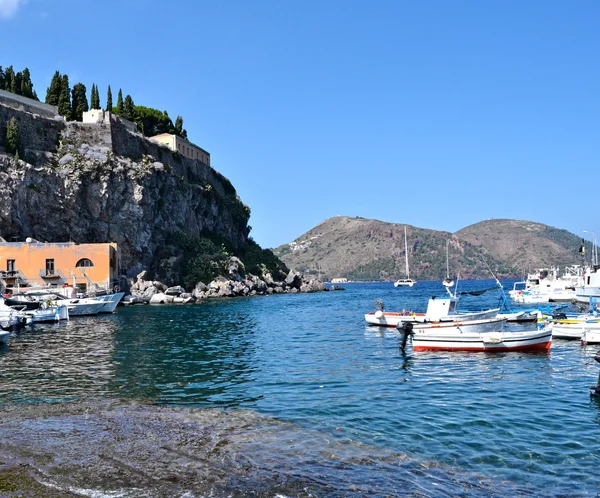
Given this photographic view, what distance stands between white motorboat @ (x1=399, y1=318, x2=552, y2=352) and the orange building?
40762 millimetres

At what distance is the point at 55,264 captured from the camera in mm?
55344

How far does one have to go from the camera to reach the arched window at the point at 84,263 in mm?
56031

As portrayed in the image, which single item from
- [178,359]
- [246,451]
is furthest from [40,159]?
[246,451]

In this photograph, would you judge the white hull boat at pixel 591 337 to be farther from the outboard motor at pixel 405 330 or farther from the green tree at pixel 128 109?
the green tree at pixel 128 109

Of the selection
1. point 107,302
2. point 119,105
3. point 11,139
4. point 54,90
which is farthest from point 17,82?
point 107,302

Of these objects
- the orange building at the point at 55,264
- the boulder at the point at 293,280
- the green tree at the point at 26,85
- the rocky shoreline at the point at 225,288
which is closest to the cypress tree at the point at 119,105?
the green tree at the point at 26,85

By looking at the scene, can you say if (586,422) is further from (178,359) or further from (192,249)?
(192,249)

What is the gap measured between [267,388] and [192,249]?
61492 mm

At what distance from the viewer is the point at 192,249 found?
7569 cm

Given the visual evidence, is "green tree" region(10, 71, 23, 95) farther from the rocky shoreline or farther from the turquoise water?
the turquoise water

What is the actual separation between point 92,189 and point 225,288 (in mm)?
21413

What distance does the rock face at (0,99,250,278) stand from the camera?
59.6 metres

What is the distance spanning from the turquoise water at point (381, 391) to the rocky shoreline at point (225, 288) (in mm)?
30214

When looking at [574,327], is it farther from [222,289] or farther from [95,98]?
[95,98]
